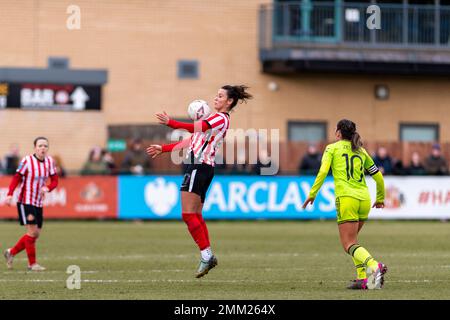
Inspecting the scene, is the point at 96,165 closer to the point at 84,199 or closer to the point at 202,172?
the point at 84,199

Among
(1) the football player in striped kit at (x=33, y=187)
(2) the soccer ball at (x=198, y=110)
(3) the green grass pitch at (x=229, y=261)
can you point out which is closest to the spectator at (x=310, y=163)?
(3) the green grass pitch at (x=229, y=261)

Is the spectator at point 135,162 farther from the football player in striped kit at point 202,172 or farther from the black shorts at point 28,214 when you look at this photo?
the football player in striped kit at point 202,172

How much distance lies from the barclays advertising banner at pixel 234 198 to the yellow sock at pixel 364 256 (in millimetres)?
16035

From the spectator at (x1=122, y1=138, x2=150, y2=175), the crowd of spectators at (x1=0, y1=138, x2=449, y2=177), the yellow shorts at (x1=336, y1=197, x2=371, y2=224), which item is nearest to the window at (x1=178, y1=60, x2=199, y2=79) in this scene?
the crowd of spectators at (x1=0, y1=138, x2=449, y2=177)

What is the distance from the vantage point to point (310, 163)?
98.8ft

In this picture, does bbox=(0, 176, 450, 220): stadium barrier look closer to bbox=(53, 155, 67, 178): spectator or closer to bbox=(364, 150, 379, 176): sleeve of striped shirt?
bbox=(53, 155, 67, 178): spectator

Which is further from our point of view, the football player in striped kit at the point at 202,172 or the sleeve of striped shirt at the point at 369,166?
the football player in striped kit at the point at 202,172

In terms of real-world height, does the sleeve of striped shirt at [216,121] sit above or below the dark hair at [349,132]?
above

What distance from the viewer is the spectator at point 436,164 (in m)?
30.0

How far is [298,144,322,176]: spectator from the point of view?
2972cm

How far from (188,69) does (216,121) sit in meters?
21.0

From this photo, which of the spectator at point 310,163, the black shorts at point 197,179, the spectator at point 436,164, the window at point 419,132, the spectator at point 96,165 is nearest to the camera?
the black shorts at point 197,179

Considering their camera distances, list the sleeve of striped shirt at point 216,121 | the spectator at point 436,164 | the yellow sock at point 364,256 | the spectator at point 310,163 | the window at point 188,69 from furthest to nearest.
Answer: the window at point 188,69 < the spectator at point 436,164 < the spectator at point 310,163 < the sleeve of striped shirt at point 216,121 < the yellow sock at point 364,256

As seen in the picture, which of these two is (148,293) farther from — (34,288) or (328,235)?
(328,235)
